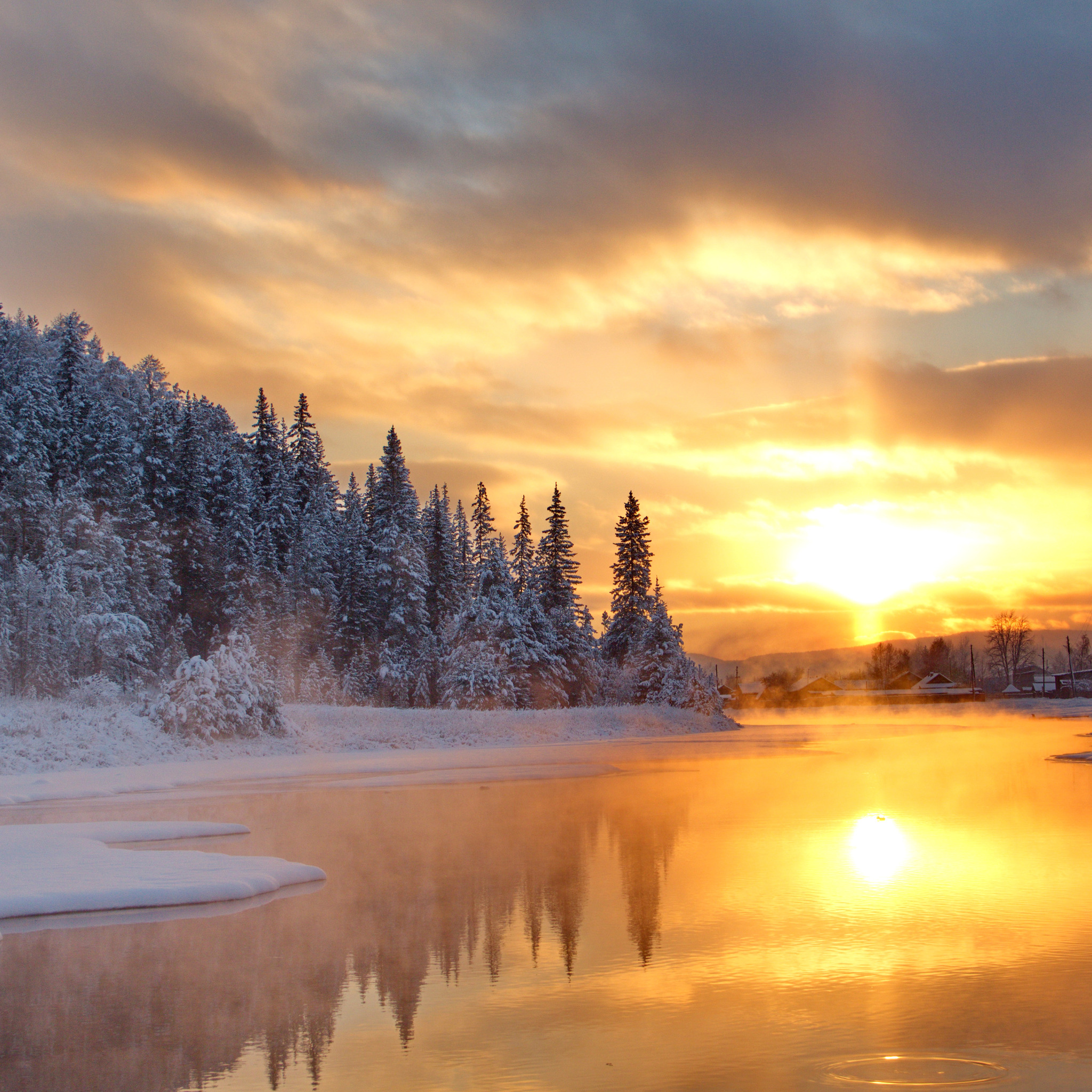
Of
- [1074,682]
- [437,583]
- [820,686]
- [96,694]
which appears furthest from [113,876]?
[820,686]

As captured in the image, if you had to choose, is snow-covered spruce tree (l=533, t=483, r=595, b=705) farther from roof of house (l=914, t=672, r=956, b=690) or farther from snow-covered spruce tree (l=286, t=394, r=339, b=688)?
roof of house (l=914, t=672, r=956, b=690)

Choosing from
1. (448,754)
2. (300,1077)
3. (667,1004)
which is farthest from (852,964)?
(448,754)

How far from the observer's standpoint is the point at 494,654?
6950 centimetres

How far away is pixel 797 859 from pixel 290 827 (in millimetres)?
10132

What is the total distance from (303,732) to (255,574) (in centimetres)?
2360

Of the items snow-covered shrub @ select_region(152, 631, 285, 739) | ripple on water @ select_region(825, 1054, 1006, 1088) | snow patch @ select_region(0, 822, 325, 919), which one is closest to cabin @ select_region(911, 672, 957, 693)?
snow-covered shrub @ select_region(152, 631, 285, 739)

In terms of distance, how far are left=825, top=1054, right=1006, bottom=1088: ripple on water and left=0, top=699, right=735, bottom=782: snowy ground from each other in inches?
994

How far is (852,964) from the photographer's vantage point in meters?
11.0

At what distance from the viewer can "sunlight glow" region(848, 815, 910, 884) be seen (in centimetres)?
1620

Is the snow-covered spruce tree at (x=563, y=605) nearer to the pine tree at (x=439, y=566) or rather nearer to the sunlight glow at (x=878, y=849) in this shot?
the pine tree at (x=439, y=566)

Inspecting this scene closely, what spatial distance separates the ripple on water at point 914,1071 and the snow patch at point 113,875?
925cm

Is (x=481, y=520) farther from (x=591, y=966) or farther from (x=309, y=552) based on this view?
(x=591, y=966)

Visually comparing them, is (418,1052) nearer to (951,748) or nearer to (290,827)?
(290,827)

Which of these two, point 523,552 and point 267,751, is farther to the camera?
point 523,552
